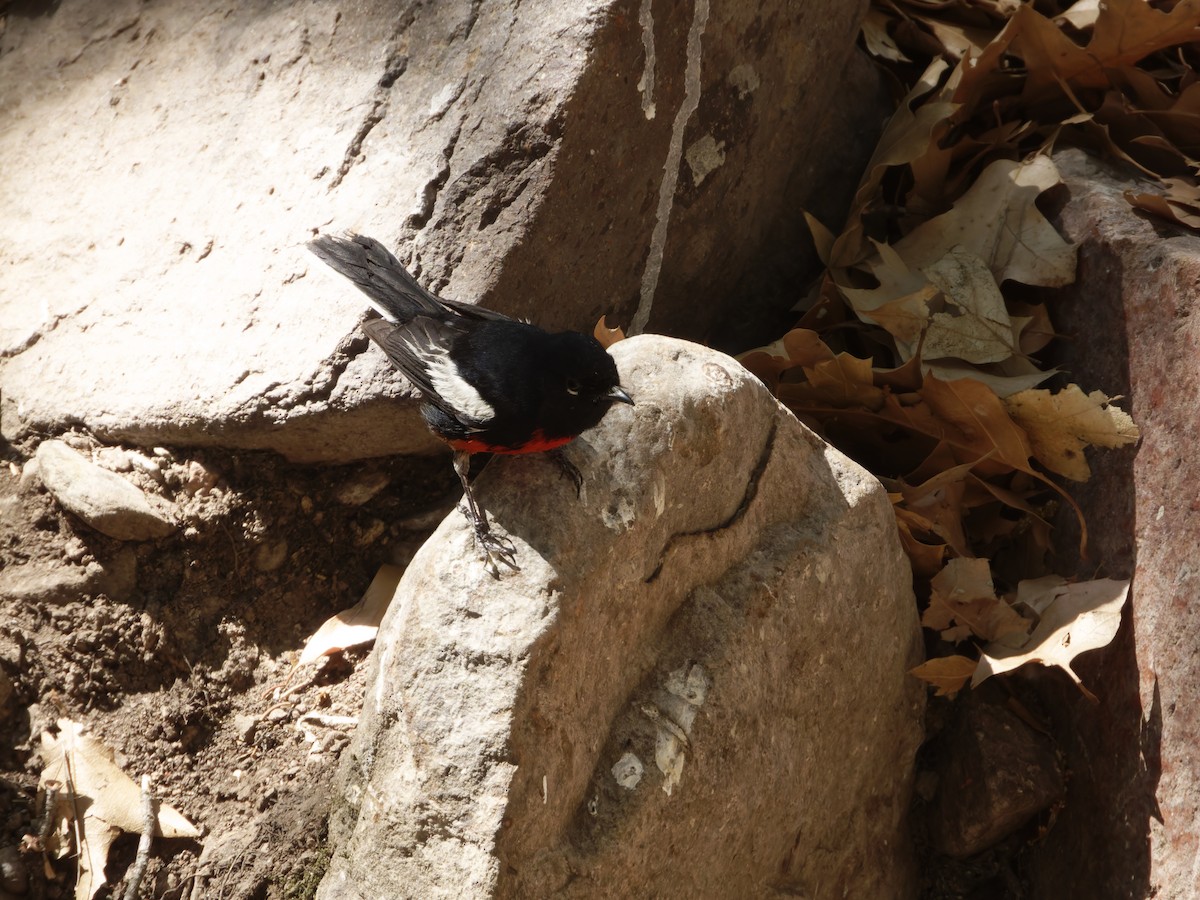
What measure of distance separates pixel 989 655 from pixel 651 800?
121 centimetres

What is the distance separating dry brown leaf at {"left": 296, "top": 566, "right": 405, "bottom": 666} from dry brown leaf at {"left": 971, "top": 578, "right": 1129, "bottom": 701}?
1.68 meters

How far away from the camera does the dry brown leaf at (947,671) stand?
9.73ft

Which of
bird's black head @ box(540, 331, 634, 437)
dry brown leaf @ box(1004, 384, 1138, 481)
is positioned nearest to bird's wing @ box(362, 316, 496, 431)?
bird's black head @ box(540, 331, 634, 437)

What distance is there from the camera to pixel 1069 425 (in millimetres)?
3098

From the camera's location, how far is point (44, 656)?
2891 mm

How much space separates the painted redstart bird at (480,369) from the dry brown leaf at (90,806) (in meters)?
1.18

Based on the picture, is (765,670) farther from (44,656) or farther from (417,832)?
(44,656)

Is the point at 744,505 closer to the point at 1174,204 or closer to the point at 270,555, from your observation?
the point at 270,555

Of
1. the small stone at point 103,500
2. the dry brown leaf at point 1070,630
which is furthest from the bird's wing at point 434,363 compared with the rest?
the dry brown leaf at point 1070,630

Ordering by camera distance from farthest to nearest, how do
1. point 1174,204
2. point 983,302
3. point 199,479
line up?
point 983,302
point 1174,204
point 199,479

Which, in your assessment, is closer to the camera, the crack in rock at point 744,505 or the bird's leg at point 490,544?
the bird's leg at point 490,544

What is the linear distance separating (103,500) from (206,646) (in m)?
0.51

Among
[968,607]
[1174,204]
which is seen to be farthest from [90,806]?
[1174,204]

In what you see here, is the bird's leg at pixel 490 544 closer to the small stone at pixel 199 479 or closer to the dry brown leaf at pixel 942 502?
the small stone at pixel 199 479
